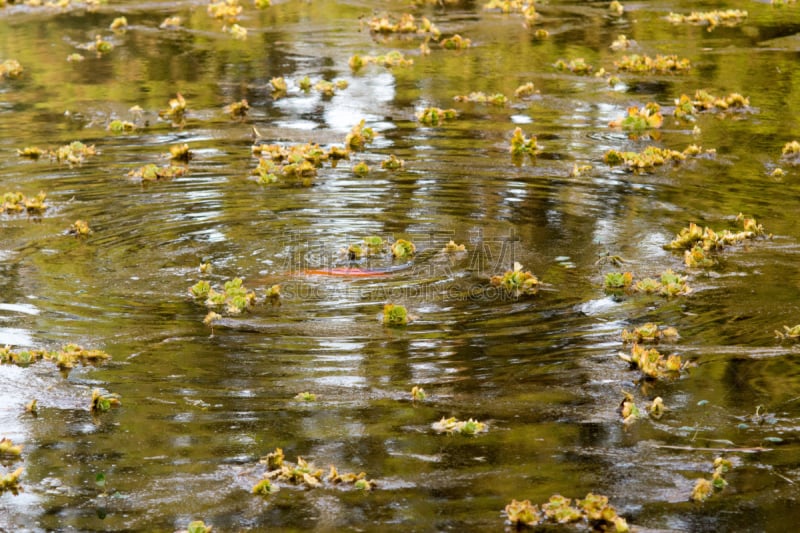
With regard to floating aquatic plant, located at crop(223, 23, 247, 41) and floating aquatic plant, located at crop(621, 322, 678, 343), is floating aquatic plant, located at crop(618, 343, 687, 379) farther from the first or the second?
floating aquatic plant, located at crop(223, 23, 247, 41)

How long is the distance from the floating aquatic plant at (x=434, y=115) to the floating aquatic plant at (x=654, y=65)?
3319 mm

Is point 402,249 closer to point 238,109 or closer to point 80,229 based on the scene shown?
point 80,229

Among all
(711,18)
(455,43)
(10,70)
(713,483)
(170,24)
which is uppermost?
(170,24)

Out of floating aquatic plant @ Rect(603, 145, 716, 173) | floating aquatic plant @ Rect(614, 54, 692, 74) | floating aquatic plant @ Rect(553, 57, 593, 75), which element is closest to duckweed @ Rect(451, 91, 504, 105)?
floating aquatic plant @ Rect(553, 57, 593, 75)

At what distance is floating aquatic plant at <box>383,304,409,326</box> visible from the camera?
7332 millimetres

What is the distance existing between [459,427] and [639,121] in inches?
290

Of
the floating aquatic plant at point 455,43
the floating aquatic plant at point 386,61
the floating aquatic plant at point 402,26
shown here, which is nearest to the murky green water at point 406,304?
the floating aquatic plant at point 386,61

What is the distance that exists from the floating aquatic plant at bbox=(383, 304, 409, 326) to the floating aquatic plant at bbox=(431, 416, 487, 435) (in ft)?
4.90

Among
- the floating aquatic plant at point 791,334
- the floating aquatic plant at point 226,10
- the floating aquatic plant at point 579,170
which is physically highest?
the floating aquatic plant at point 226,10

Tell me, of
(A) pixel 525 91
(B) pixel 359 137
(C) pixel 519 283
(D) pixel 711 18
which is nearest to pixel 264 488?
(C) pixel 519 283

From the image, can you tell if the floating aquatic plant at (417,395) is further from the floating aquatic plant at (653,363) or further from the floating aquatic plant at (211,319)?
the floating aquatic plant at (211,319)

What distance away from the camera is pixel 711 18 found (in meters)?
18.2

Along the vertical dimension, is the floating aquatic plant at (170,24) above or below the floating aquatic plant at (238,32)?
above

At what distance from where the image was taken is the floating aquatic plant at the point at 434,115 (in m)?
13.0
